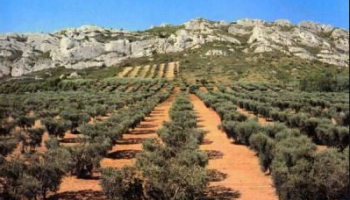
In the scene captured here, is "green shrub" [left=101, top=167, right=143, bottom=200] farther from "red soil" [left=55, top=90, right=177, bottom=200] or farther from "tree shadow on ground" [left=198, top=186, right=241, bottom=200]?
"tree shadow on ground" [left=198, top=186, right=241, bottom=200]

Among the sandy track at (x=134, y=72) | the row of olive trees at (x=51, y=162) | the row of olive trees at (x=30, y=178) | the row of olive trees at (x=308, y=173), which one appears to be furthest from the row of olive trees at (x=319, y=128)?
the sandy track at (x=134, y=72)

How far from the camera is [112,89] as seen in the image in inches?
4375

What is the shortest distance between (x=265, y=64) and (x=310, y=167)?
429 feet

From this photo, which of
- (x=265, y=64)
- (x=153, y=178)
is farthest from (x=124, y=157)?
(x=265, y=64)

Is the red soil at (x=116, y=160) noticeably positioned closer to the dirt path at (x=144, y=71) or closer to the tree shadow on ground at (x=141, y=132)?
the tree shadow on ground at (x=141, y=132)

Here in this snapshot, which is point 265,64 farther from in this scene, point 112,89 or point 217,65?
point 112,89

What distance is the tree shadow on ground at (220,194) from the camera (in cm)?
2234

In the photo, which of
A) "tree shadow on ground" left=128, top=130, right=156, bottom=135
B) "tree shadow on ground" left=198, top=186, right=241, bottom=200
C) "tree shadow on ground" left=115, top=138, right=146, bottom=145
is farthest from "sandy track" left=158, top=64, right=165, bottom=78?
"tree shadow on ground" left=198, top=186, right=241, bottom=200

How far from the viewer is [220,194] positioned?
2311cm

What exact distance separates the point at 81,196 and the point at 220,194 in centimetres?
705

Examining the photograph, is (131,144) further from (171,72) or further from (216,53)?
(216,53)

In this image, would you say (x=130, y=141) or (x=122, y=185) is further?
(x=130, y=141)

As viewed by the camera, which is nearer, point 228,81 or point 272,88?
point 272,88

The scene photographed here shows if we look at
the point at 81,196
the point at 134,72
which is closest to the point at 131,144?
the point at 81,196
